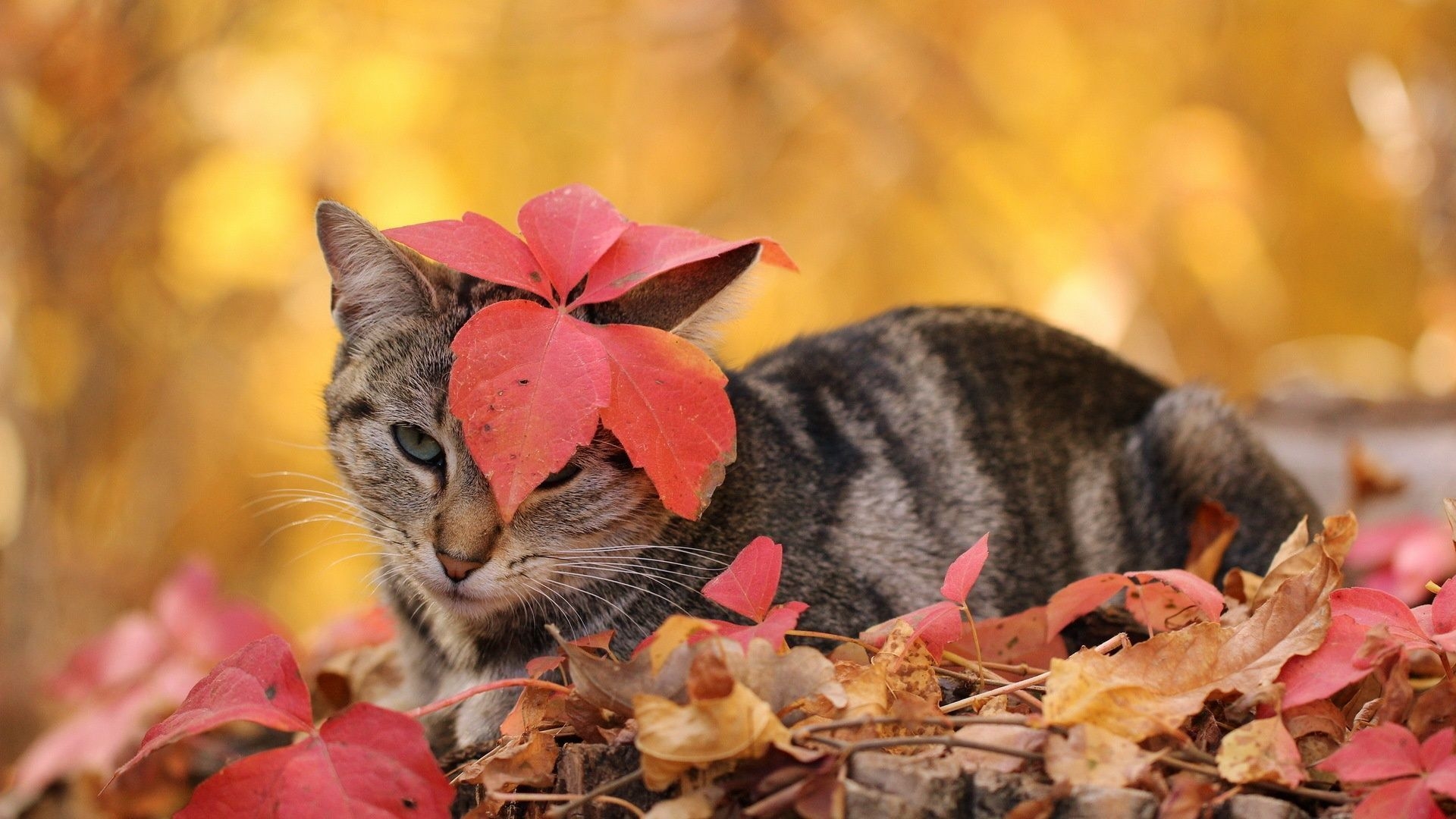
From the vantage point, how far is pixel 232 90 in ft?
17.9

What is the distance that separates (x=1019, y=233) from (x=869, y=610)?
4.98 metres

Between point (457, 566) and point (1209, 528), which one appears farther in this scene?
point (1209, 528)

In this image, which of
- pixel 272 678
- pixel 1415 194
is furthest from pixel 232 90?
pixel 1415 194

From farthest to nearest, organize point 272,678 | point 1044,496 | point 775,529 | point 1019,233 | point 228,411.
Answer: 1. point 1019,233
2. point 228,411
3. point 1044,496
4. point 775,529
5. point 272,678

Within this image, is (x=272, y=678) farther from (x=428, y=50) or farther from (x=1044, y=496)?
(x=428, y=50)

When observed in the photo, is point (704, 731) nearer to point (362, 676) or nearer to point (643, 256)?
point (643, 256)

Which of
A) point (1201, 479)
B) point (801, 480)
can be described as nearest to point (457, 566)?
point (801, 480)

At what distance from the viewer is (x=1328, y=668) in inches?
56.9

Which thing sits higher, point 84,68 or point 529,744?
point 84,68

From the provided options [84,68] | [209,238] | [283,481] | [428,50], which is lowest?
[283,481]

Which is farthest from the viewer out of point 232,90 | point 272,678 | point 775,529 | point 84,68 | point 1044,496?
point 232,90

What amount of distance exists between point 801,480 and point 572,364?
0.81 meters

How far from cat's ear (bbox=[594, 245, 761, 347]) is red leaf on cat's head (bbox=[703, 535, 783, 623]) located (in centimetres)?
52

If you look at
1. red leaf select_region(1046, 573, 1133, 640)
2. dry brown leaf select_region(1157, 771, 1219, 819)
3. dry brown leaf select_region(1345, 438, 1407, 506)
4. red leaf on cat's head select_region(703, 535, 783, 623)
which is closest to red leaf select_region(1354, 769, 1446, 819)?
dry brown leaf select_region(1157, 771, 1219, 819)
